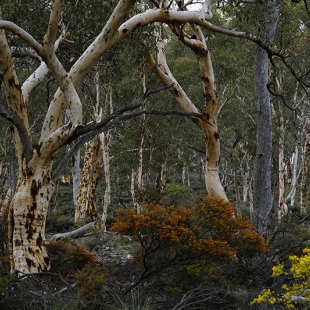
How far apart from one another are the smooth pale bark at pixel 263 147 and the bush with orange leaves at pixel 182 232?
356 cm

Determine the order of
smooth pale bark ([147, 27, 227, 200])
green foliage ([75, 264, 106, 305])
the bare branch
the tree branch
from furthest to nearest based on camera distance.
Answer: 1. smooth pale bark ([147, 27, 227, 200])
2. the tree branch
3. the bare branch
4. green foliage ([75, 264, 106, 305])

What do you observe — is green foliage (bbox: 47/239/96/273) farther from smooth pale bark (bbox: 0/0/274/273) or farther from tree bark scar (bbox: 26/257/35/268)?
tree bark scar (bbox: 26/257/35/268)

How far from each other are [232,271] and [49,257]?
319 centimetres

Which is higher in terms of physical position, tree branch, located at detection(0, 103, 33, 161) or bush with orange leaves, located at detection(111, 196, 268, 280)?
tree branch, located at detection(0, 103, 33, 161)

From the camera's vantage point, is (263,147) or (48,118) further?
(263,147)

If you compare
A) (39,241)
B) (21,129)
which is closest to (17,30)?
(21,129)

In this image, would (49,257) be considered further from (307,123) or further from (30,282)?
(307,123)

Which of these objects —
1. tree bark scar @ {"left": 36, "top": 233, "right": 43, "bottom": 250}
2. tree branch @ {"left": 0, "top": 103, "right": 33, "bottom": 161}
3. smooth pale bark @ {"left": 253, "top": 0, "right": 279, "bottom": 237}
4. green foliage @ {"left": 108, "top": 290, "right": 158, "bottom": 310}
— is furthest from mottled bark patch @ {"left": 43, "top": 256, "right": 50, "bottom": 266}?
smooth pale bark @ {"left": 253, "top": 0, "right": 279, "bottom": 237}

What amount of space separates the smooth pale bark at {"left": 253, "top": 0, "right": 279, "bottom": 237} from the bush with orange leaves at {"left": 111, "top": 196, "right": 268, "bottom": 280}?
3564 mm

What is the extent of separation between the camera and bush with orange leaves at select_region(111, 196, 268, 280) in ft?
21.7

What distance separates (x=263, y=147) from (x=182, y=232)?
5237 mm

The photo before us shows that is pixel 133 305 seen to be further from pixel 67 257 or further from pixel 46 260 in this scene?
pixel 67 257

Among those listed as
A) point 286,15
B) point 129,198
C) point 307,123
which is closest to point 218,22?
point 286,15

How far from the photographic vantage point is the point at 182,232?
6684 mm
